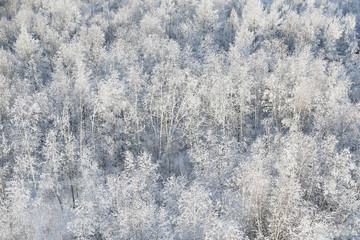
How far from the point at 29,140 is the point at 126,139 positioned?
43.9 ft

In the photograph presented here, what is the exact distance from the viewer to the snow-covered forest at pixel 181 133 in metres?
29.2

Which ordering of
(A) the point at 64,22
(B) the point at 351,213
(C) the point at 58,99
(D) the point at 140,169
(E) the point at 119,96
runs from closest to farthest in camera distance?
(B) the point at 351,213 → (D) the point at 140,169 → (E) the point at 119,96 → (C) the point at 58,99 → (A) the point at 64,22

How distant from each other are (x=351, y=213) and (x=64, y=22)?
72.0 metres

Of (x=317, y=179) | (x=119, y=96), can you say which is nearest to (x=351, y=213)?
(x=317, y=179)

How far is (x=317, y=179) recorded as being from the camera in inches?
1205

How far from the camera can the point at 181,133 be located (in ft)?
160

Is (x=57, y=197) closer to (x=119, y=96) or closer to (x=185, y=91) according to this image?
(x=119, y=96)

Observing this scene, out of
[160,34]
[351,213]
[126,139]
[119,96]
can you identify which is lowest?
[126,139]

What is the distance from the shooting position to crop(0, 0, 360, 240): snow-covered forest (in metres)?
29.2

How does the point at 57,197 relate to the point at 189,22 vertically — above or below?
below

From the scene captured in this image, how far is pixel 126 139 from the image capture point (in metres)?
45.0

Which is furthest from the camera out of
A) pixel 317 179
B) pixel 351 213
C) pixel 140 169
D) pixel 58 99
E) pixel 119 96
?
pixel 58 99

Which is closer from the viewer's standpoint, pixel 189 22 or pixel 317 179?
pixel 317 179

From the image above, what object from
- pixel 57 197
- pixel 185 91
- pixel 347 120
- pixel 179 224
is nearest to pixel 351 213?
pixel 347 120
